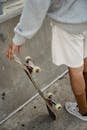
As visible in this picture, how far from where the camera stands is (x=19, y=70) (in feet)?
10.9

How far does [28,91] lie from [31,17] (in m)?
1.22

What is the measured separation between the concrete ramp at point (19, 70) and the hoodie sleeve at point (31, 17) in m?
0.48

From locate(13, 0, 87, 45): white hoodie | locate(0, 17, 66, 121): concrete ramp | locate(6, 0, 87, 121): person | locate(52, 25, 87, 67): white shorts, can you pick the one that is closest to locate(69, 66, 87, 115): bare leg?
locate(6, 0, 87, 121): person

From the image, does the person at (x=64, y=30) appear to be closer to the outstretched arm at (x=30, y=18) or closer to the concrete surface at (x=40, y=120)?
the outstretched arm at (x=30, y=18)

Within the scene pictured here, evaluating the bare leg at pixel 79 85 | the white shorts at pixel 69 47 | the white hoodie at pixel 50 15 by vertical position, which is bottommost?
the bare leg at pixel 79 85

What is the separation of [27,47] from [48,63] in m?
0.47

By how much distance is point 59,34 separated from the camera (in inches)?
110

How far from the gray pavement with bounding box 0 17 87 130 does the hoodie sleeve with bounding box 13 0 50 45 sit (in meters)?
0.48

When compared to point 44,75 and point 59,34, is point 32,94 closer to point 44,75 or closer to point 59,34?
point 44,75

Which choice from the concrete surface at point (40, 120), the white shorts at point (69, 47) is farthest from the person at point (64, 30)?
the concrete surface at point (40, 120)

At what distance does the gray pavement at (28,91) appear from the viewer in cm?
314

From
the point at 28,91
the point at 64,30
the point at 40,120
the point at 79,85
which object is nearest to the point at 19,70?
the point at 28,91

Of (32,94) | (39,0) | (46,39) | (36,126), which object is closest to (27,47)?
(46,39)

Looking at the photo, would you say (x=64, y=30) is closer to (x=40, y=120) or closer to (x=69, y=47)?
(x=69, y=47)
